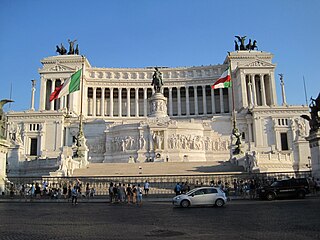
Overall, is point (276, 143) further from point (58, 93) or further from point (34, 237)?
point (34, 237)

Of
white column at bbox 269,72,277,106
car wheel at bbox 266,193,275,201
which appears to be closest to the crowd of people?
car wheel at bbox 266,193,275,201

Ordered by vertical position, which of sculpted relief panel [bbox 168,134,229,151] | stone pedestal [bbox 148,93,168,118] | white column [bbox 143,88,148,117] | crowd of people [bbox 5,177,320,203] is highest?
white column [bbox 143,88,148,117]

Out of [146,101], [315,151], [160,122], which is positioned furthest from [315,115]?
[146,101]

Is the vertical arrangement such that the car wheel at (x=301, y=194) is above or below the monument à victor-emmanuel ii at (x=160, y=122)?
below

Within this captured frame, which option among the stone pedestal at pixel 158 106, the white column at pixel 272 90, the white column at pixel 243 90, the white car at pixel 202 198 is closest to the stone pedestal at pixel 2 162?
the white car at pixel 202 198

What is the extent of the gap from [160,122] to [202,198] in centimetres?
3427

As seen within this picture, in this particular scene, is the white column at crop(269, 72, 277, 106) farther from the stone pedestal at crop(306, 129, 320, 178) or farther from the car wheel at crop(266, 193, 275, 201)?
the car wheel at crop(266, 193, 275, 201)

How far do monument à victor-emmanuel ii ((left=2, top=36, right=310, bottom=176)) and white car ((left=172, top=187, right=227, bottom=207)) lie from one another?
1423 centimetres

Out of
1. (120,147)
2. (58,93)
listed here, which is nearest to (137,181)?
(58,93)

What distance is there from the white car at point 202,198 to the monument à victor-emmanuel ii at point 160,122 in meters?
14.2

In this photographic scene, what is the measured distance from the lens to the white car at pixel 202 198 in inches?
673

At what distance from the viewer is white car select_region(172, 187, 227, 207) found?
56.1 feet

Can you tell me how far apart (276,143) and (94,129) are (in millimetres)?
32739

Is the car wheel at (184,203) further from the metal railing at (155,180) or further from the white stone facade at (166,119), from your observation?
the white stone facade at (166,119)
